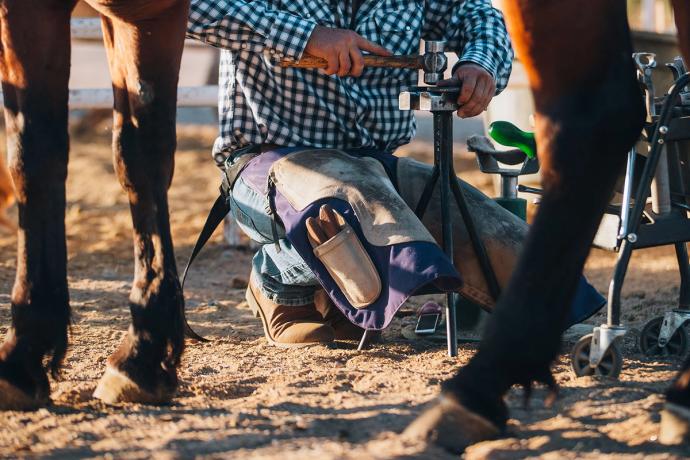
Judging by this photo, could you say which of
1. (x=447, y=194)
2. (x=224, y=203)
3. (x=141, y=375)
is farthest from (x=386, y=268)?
(x=224, y=203)

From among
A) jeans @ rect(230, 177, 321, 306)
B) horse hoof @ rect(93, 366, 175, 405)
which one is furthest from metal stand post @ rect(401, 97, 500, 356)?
horse hoof @ rect(93, 366, 175, 405)

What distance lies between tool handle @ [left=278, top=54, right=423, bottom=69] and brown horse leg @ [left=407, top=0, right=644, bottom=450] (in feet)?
3.20

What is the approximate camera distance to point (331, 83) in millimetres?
3432

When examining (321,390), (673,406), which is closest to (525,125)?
(321,390)

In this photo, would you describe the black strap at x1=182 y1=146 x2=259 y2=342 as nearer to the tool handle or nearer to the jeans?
the jeans

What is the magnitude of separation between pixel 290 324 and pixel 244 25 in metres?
0.95

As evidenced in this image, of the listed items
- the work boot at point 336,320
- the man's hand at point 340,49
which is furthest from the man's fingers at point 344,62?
the work boot at point 336,320

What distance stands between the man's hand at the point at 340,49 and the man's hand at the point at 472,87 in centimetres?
28

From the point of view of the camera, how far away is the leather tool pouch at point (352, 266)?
2.91 m

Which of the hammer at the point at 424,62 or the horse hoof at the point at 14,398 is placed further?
the hammer at the point at 424,62

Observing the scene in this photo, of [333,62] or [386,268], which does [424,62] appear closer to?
[333,62]

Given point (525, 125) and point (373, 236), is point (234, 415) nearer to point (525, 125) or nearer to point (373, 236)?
point (373, 236)

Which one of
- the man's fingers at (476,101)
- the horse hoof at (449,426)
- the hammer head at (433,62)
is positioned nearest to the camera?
the horse hoof at (449,426)

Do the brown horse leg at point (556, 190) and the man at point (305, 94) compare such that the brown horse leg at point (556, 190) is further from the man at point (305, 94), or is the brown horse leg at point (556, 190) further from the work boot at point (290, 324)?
the work boot at point (290, 324)
